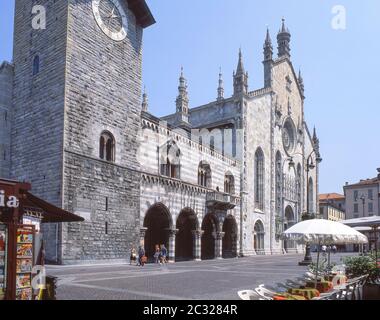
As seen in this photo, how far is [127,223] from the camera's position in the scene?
26891 mm

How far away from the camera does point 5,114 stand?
27.3 m

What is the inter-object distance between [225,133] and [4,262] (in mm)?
36324

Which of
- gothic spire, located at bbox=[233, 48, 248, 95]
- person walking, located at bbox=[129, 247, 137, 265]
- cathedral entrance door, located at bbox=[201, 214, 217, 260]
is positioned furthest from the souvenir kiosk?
gothic spire, located at bbox=[233, 48, 248, 95]

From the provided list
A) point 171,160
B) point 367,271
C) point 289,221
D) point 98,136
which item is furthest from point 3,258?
point 289,221

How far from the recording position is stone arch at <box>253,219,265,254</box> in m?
45.8

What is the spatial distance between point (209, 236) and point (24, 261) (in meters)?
32.9

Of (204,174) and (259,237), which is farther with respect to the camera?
(259,237)

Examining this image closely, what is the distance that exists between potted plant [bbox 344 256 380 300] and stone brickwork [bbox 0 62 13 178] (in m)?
20.6

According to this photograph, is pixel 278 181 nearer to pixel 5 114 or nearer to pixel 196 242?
pixel 196 242

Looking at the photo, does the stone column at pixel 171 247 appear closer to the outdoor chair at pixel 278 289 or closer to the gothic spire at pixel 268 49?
the outdoor chair at pixel 278 289

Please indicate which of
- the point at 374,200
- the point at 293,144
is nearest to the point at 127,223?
the point at 293,144

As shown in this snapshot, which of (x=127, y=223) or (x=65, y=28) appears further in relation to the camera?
(x=127, y=223)

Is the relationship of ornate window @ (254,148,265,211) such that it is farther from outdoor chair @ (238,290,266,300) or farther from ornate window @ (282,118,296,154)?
outdoor chair @ (238,290,266,300)
